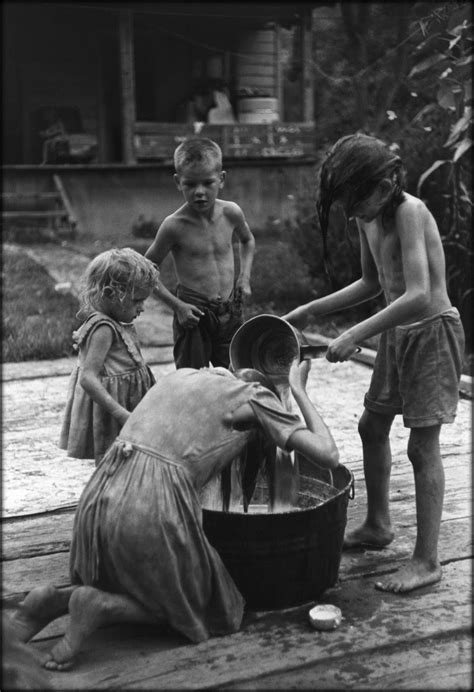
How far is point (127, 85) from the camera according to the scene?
13688 mm

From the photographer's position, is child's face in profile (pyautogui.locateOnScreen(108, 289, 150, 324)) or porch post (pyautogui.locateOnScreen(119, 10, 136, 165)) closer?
child's face in profile (pyautogui.locateOnScreen(108, 289, 150, 324))

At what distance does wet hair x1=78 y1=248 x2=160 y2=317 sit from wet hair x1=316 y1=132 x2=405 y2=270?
700 mm

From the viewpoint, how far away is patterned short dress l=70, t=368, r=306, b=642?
2.55 meters

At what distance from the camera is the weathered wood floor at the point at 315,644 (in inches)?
94.6

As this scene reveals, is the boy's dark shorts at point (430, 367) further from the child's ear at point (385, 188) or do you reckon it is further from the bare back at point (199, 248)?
the bare back at point (199, 248)

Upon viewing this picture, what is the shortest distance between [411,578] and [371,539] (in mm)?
368

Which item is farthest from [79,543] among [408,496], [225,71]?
[225,71]

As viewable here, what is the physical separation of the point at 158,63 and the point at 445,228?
35.4 ft

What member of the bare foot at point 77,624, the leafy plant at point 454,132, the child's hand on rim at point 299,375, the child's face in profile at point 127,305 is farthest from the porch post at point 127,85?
the bare foot at point 77,624

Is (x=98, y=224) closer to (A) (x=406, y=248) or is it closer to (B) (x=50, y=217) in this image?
(B) (x=50, y=217)

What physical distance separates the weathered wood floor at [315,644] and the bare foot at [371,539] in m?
0.04

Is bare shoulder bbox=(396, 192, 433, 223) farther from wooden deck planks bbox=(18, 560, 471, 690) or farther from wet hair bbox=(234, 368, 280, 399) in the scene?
wooden deck planks bbox=(18, 560, 471, 690)

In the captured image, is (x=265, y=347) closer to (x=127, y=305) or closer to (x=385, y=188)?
(x=127, y=305)

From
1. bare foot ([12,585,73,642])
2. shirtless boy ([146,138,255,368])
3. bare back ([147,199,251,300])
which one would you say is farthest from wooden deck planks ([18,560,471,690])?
bare back ([147,199,251,300])
